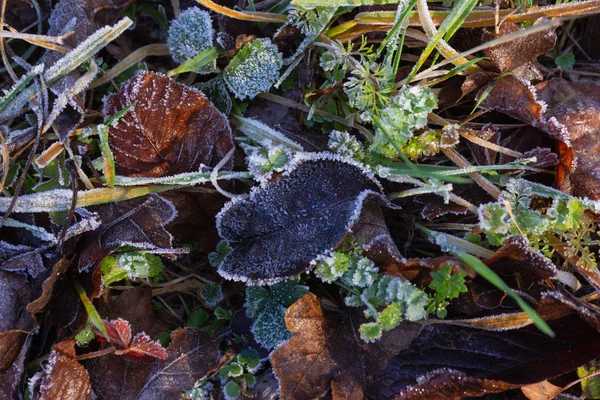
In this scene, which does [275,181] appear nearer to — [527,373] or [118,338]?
[118,338]

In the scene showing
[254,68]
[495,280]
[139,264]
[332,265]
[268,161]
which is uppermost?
[254,68]

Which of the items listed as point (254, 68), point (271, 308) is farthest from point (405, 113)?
point (271, 308)

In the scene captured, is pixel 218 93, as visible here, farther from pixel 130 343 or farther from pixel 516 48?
pixel 516 48

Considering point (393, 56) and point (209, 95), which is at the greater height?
point (393, 56)

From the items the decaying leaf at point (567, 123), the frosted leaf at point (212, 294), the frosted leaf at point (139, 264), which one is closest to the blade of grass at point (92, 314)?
the frosted leaf at point (139, 264)

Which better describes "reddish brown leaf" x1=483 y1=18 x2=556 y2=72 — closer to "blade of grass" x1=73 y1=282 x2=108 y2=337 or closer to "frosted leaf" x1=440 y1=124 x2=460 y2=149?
"frosted leaf" x1=440 y1=124 x2=460 y2=149

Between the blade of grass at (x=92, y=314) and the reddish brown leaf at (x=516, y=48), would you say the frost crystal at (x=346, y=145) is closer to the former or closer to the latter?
the reddish brown leaf at (x=516, y=48)

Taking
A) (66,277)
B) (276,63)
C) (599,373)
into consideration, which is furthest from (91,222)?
(599,373)
